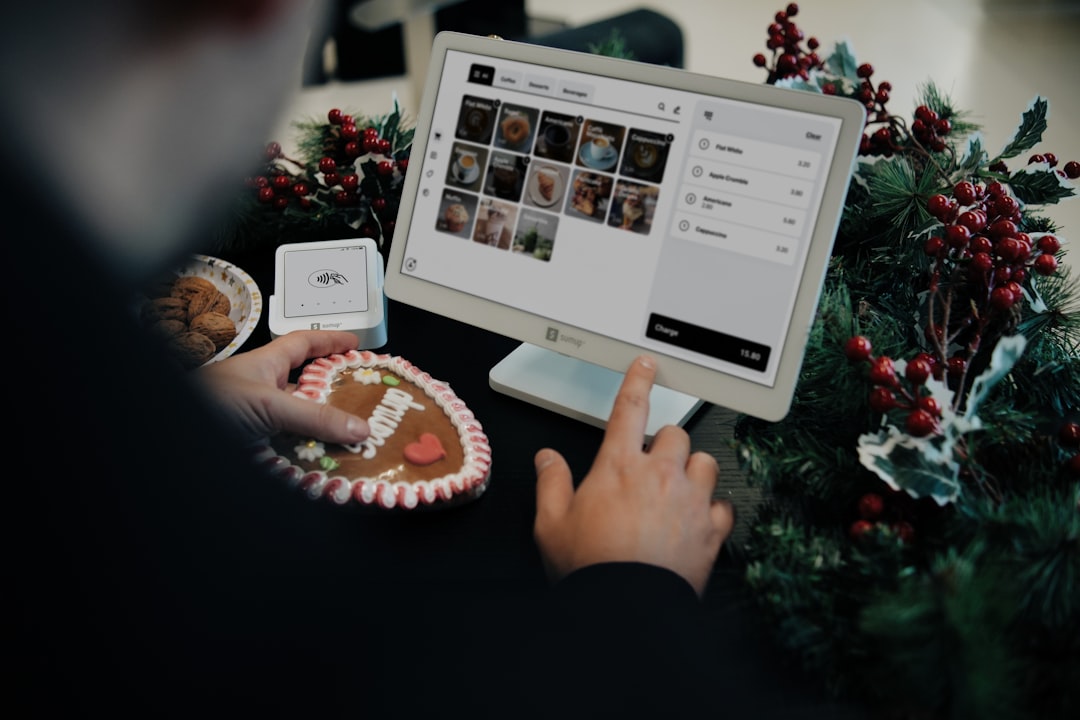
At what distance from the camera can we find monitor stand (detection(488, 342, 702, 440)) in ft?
2.92

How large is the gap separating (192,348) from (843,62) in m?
0.90

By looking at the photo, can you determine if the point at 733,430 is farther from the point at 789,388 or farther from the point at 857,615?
the point at 857,615

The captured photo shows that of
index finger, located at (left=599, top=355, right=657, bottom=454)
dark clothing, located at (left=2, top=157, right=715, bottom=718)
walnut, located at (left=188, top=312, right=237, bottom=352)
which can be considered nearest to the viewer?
dark clothing, located at (left=2, top=157, right=715, bottom=718)


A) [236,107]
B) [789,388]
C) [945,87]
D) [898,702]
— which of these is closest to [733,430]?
[789,388]

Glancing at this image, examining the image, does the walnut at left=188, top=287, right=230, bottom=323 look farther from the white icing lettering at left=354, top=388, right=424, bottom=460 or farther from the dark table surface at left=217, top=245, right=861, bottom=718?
the white icing lettering at left=354, top=388, right=424, bottom=460

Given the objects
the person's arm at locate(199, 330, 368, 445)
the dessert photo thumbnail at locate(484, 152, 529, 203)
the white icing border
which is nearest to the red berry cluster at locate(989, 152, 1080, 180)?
the dessert photo thumbnail at locate(484, 152, 529, 203)

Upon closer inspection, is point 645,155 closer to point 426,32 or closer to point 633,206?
point 633,206

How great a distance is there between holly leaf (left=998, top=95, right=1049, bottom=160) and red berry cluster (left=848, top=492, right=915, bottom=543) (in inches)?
17.9

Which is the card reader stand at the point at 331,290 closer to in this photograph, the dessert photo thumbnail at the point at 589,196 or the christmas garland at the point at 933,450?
the dessert photo thumbnail at the point at 589,196

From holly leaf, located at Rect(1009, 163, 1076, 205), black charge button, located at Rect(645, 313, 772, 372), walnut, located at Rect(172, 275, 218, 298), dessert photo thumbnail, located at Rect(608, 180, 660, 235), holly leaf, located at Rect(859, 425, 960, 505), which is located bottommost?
walnut, located at Rect(172, 275, 218, 298)

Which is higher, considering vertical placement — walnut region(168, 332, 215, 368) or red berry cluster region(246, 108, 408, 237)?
red berry cluster region(246, 108, 408, 237)

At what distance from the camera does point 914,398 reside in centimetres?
69

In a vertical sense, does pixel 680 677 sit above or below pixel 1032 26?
below

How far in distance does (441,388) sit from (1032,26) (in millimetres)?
4195
